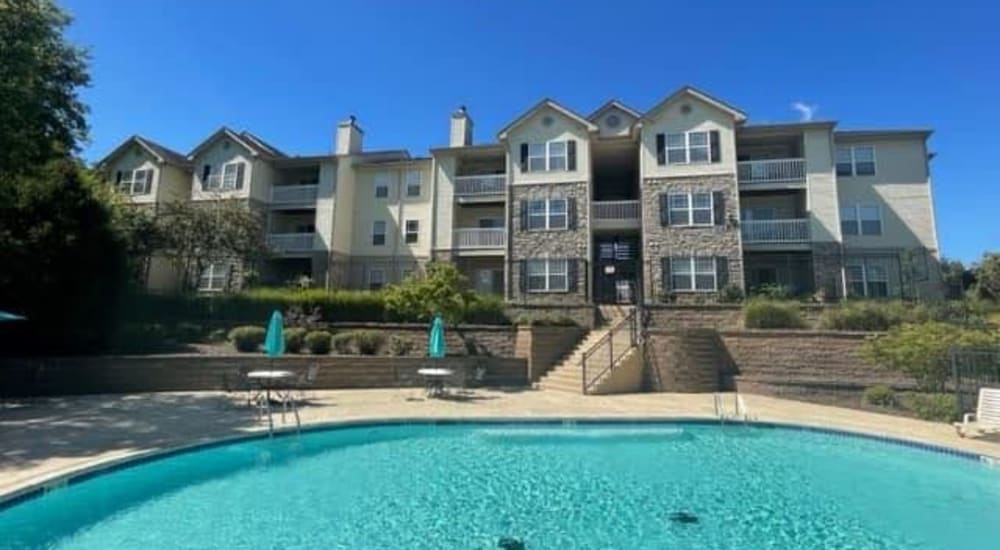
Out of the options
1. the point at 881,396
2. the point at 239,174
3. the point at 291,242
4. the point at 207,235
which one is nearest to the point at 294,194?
the point at 291,242

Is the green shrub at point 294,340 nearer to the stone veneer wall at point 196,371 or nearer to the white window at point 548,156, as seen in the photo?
the stone veneer wall at point 196,371

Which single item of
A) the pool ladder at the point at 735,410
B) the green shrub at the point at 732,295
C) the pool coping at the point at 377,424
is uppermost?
the green shrub at the point at 732,295

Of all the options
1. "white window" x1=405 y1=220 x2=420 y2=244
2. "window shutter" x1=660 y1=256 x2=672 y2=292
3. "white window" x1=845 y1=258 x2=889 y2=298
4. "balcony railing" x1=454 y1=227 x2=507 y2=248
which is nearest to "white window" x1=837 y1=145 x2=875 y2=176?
"white window" x1=845 y1=258 x2=889 y2=298

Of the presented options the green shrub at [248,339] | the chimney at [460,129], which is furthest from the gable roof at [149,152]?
the green shrub at [248,339]

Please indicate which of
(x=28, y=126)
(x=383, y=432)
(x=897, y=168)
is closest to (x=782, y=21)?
(x=897, y=168)

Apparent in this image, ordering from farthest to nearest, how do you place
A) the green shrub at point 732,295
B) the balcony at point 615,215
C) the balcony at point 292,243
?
the balcony at point 292,243 → the balcony at point 615,215 → the green shrub at point 732,295

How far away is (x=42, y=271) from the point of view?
15.2 metres

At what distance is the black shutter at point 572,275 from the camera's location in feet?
84.6

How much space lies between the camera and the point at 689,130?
26125 millimetres

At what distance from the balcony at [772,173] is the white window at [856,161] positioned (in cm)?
242

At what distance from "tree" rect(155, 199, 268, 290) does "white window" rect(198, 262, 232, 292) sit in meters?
1.07

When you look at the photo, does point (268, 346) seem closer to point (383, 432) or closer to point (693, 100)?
point (383, 432)

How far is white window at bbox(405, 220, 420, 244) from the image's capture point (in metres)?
30.1

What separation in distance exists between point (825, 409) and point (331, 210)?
24.7m
